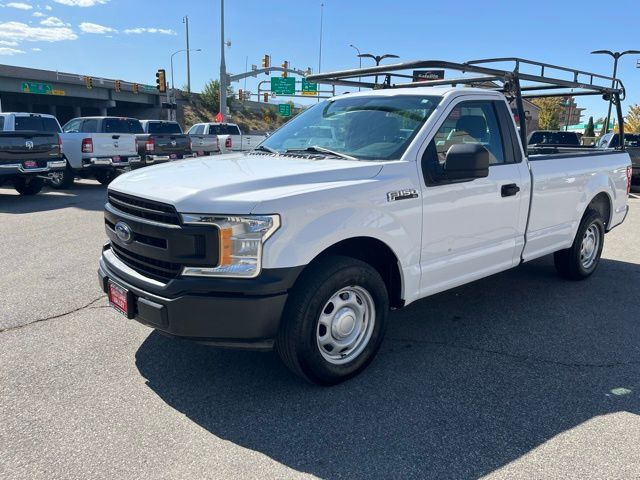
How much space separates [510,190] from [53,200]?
1140 centimetres

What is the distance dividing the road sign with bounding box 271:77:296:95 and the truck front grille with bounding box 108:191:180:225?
134 feet

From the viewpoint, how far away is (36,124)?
12.9 metres

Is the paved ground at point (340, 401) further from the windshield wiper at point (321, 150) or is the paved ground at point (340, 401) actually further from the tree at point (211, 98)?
the tree at point (211, 98)

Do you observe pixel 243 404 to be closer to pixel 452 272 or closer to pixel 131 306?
pixel 131 306

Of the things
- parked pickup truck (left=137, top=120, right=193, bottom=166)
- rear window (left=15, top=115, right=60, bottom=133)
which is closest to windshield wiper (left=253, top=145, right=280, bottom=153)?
rear window (left=15, top=115, right=60, bottom=133)

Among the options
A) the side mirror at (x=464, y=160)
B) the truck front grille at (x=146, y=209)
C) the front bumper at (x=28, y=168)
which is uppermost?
the side mirror at (x=464, y=160)

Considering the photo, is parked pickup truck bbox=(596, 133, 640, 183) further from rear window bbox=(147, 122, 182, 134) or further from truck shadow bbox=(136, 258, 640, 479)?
rear window bbox=(147, 122, 182, 134)

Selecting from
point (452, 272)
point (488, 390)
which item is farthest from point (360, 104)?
point (488, 390)

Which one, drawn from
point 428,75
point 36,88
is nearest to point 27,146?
point 428,75

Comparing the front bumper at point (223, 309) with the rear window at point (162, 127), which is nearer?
the front bumper at point (223, 309)

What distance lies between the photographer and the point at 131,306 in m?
3.30

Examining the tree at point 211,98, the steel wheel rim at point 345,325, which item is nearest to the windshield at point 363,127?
the steel wheel rim at point 345,325

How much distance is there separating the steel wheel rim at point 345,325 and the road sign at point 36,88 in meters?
49.0

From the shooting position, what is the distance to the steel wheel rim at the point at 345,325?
11.3 feet
